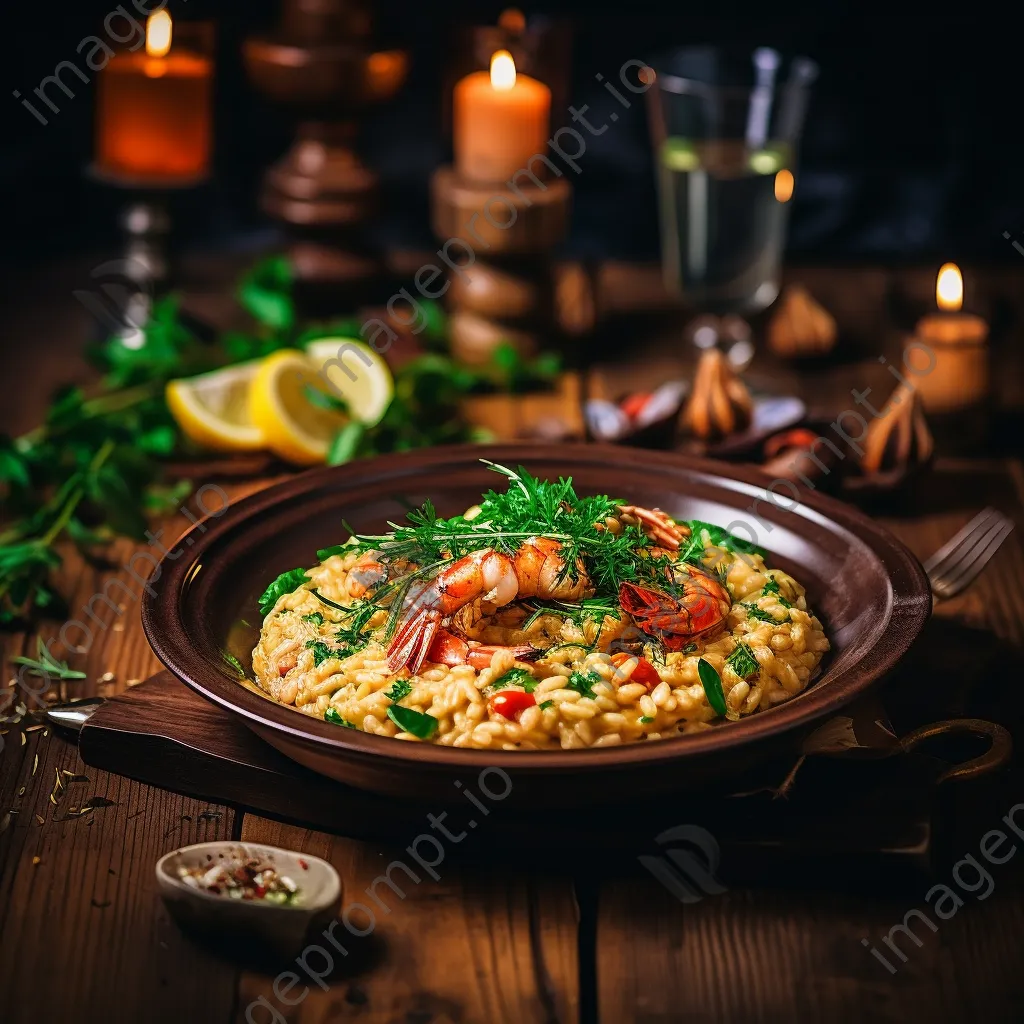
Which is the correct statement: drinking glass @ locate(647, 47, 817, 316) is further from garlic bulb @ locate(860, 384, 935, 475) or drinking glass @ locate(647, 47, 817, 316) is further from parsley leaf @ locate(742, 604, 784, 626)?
parsley leaf @ locate(742, 604, 784, 626)

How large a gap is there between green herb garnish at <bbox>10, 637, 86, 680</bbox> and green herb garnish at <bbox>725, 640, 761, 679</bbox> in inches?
55.5

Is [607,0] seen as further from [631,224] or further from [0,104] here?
[0,104]

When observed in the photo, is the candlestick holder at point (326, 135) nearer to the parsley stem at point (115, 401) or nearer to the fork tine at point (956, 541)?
the parsley stem at point (115, 401)

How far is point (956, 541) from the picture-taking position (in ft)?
10.9

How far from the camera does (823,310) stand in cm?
489

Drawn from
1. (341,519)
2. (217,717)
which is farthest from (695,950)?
(341,519)

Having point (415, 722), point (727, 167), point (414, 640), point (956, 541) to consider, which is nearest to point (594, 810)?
point (415, 722)

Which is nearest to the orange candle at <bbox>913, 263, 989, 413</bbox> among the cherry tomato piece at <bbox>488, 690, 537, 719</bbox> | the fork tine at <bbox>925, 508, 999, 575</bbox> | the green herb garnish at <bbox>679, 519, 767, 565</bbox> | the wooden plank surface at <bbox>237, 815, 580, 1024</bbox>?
the fork tine at <bbox>925, 508, 999, 575</bbox>

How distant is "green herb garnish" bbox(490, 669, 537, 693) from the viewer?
7.79ft

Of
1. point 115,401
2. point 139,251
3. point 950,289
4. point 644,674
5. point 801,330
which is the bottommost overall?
point 115,401

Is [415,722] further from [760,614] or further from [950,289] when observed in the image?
[950,289]

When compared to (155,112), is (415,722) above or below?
below

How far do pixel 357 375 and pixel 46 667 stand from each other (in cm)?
144


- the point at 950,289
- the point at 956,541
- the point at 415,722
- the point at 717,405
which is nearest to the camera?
the point at 415,722
